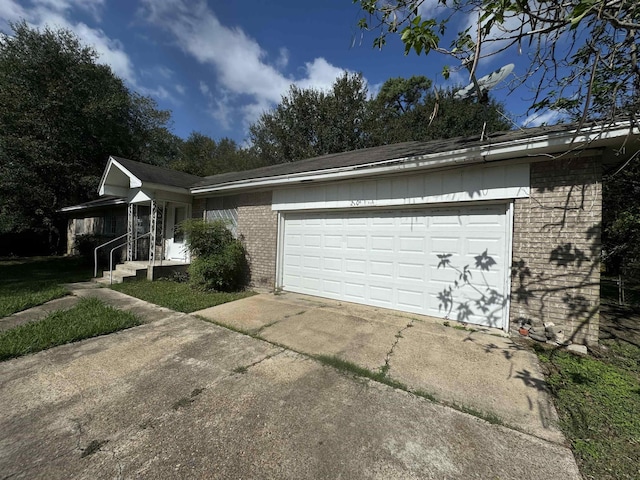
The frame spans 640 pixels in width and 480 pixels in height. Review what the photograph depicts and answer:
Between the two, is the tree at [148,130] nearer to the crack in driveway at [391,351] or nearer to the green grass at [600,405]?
the crack in driveway at [391,351]

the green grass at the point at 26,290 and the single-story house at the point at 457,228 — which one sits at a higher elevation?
the single-story house at the point at 457,228

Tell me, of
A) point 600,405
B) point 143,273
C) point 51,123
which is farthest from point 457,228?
point 51,123

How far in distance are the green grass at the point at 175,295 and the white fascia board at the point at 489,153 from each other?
10.9 feet

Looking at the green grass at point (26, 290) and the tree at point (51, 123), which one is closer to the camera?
the green grass at point (26, 290)

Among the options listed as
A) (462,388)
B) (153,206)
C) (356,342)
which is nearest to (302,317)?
(356,342)

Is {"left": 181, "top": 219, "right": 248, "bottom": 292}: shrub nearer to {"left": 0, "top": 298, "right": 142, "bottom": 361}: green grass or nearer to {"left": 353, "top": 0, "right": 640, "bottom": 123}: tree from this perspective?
{"left": 0, "top": 298, "right": 142, "bottom": 361}: green grass

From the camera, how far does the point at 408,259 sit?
5.66 m

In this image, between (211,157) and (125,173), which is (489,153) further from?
(211,157)

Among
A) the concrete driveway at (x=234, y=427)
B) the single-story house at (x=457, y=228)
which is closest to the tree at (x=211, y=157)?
the single-story house at (x=457, y=228)

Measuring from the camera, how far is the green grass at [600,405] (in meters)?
2.06

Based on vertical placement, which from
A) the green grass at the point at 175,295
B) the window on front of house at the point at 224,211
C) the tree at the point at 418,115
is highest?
the tree at the point at 418,115

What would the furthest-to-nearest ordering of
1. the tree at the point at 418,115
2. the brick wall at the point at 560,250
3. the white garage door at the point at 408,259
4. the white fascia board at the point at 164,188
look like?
the tree at the point at 418,115 < the white fascia board at the point at 164,188 < the white garage door at the point at 408,259 < the brick wall at the point at 560,250

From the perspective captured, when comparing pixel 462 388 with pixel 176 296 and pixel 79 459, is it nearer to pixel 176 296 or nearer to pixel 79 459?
pixel 79 459

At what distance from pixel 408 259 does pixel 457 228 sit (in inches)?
43.1
